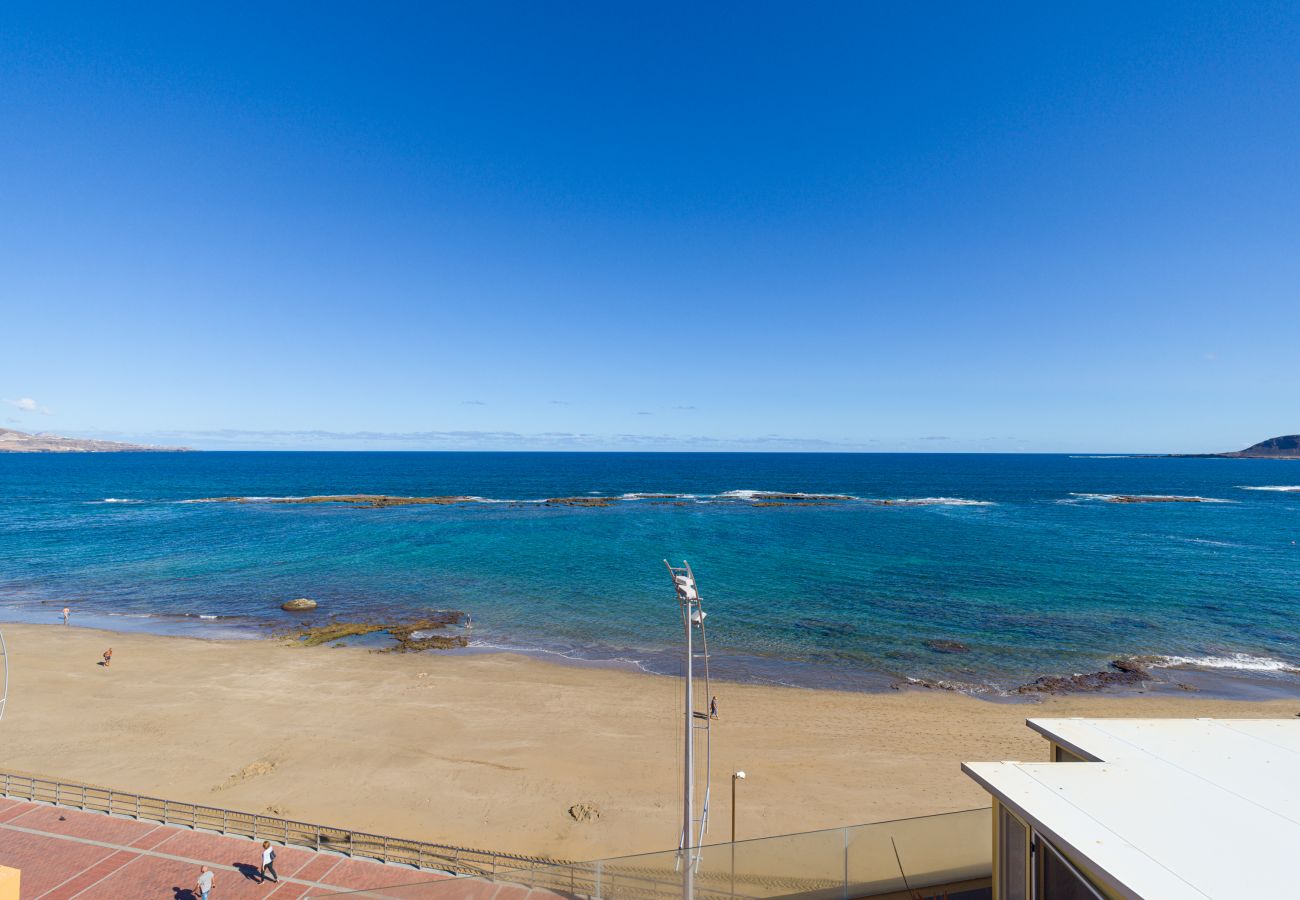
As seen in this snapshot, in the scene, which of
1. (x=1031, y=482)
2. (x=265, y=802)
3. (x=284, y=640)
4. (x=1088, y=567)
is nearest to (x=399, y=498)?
(x=284, y=640)

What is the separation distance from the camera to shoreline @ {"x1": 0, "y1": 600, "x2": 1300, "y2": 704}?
2572cm

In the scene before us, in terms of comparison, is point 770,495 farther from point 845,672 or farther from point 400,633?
point 400,633

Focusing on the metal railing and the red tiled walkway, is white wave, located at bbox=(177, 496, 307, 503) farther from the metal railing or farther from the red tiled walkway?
the red tiled walkway

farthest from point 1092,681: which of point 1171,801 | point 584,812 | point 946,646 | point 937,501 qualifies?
point 937,501

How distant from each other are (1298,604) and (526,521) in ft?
222

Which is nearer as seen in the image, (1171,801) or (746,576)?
(1171,801)

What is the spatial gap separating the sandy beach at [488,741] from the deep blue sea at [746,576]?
4.19 m

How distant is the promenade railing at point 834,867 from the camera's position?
8.16 metres

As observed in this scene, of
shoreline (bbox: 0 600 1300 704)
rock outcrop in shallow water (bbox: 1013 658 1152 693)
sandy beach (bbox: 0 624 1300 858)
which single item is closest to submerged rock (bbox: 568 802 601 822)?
sandy beach (bbox: 0 624 1300 858)

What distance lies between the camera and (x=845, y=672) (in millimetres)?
27797

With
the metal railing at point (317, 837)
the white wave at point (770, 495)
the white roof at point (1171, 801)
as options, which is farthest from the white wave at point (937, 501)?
the white roof at point (1171, 801)

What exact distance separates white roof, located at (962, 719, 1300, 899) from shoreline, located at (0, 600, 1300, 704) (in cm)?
1966

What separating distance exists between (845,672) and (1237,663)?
771 inches

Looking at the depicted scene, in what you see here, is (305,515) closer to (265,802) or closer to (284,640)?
(284,640)
